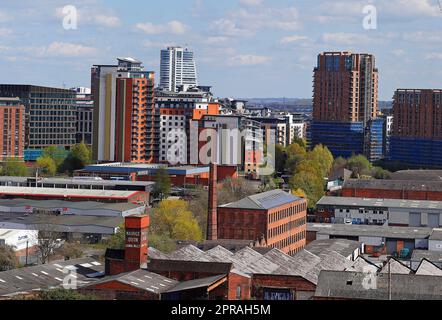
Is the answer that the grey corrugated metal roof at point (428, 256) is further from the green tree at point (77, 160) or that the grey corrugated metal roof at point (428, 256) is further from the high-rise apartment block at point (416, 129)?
the high-rise apartment block at point (416, 129)

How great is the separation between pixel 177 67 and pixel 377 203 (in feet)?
152

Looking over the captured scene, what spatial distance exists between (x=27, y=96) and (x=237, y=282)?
1029 inches

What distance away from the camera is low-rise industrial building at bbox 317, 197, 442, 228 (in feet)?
76.9

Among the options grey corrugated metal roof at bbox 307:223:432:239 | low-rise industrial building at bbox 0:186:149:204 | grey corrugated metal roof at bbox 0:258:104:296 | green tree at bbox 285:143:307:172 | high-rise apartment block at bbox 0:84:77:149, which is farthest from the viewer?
high-rise apartment block at bbox 0:84:77:149

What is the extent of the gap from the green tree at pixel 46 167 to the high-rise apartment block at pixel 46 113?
3.57 meters

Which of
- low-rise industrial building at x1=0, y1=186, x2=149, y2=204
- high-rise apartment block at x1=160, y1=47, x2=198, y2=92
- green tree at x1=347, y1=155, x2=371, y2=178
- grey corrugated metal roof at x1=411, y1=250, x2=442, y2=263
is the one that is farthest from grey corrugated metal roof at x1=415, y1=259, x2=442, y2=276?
high-rise apartment block at x1=160, y1=47, x2=198, y2=92

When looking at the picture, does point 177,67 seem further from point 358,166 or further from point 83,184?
point 83,184

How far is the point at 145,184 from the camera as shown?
27219 millimetres

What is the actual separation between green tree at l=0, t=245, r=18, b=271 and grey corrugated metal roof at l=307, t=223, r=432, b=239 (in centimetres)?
768

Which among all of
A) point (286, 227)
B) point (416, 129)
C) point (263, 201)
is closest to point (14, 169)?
point (286, 227)

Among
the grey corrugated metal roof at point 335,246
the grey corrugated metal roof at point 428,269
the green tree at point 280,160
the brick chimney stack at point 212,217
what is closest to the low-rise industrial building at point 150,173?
the green tree at point 280,160

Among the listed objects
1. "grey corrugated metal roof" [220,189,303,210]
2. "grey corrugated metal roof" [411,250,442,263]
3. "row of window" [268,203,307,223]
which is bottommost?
"grey corrugated metal roof" [411,250,442,263]

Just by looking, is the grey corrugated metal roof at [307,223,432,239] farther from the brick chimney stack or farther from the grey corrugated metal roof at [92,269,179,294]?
the grey corrugated metal roof at [92,269,179,294]

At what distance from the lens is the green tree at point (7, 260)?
48.6 ft
